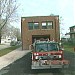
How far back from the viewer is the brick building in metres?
61.0

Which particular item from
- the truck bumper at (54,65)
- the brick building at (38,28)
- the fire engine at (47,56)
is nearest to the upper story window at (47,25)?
the brick building at (38,28)

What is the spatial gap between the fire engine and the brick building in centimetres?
4230

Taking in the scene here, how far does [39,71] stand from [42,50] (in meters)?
1.47

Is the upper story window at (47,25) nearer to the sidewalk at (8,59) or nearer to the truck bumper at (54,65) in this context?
the sidewalk at (8,59)

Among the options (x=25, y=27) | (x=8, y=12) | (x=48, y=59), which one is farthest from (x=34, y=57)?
(x=25, y=27)

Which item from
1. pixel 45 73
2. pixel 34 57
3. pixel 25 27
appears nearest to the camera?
pixel 45 73

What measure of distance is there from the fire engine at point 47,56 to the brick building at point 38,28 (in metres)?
42.3

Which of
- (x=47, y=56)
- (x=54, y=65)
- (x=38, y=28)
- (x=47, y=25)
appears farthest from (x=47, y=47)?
(x=47, y=25)

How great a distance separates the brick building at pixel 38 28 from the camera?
61.0 metres

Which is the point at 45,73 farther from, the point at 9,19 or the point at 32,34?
the point at 32,34

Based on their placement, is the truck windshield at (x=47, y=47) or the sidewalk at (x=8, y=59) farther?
the sidewalk at (x=8, y=59)

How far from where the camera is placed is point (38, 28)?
6191 centimetres

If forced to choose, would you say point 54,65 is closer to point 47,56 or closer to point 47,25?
point 47,56

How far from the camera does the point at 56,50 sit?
1803 centimetres
